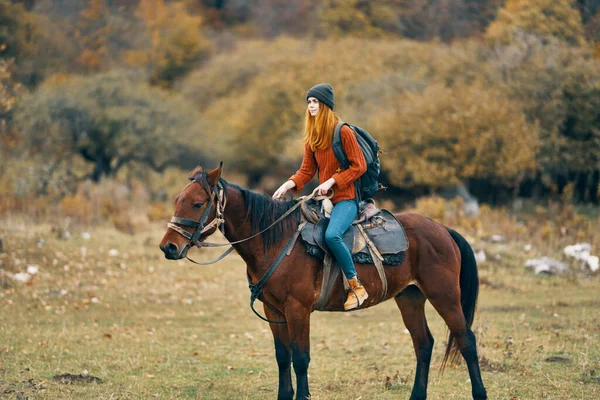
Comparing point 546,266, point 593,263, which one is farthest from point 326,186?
point 593,263

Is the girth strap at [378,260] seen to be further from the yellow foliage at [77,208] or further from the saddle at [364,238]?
the yellow foliage at [77,208]

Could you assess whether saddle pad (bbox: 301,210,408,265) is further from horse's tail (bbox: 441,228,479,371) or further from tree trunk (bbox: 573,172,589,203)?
tree trunk (bbox: 573,172,589,203)

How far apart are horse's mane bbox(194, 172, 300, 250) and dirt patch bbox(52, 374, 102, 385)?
296 cm

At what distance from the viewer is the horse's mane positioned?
275 inches

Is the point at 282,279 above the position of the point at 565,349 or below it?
above

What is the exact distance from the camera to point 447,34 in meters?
53.1

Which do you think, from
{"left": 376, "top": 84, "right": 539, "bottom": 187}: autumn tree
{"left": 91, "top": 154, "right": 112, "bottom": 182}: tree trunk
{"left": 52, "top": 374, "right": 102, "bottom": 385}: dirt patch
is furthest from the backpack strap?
{"left": 91, "top": 154, "right": 112, "bottom": 182}: tree trunk

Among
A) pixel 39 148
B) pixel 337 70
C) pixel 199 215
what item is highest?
pixel 199 215

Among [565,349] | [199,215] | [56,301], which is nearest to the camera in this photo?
[199,215]

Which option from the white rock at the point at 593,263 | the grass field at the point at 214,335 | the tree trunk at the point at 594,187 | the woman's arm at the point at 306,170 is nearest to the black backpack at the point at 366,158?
the woman's arm at the point at 306,170

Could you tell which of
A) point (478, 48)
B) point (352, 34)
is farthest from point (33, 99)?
point (352, 34)

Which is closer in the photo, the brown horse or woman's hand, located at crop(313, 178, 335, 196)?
the brown horse

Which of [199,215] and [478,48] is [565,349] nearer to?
[199,215]

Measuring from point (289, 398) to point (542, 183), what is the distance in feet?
85.3
